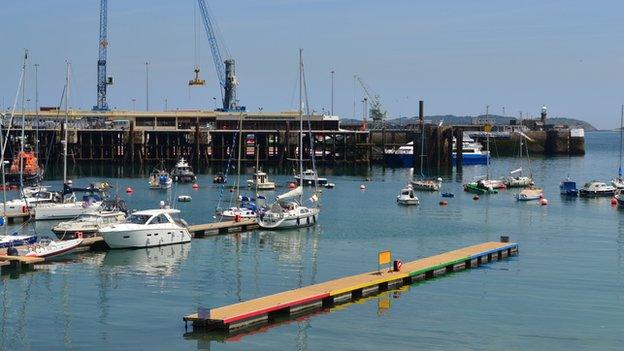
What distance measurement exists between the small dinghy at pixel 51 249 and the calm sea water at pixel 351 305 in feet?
3.36

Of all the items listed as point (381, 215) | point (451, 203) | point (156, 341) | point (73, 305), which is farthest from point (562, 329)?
point (451, 203)

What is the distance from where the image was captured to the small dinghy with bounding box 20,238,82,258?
56.5m

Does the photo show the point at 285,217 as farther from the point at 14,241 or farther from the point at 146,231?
Answer: the point at 14,241

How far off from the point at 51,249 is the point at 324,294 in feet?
60.5

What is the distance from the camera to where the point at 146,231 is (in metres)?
62.8

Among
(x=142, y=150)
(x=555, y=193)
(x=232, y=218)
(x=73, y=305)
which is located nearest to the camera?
(x=73, y=305)

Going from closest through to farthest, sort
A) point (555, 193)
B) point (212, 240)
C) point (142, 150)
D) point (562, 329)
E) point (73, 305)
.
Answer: point (562, 329)
point (73, 305)
point (212, 240)
point (555, 193)
point (142, 150)

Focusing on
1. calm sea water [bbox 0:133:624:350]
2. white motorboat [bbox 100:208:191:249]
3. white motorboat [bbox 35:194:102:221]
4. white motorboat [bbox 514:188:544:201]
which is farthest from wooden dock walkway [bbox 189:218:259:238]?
white motorboat [bbox 514:188:544:201]

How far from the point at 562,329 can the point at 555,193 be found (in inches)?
3030

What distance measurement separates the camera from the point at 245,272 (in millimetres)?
55656

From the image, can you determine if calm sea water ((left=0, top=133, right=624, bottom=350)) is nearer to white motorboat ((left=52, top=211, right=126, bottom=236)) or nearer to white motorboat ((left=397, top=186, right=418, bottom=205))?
white motorboat ((left=52, top=211, right=126, bottom=236))

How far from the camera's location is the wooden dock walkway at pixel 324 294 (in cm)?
4084

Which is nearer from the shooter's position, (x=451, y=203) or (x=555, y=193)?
(x=451, y=203)

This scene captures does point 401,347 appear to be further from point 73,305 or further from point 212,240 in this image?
point 212,240
